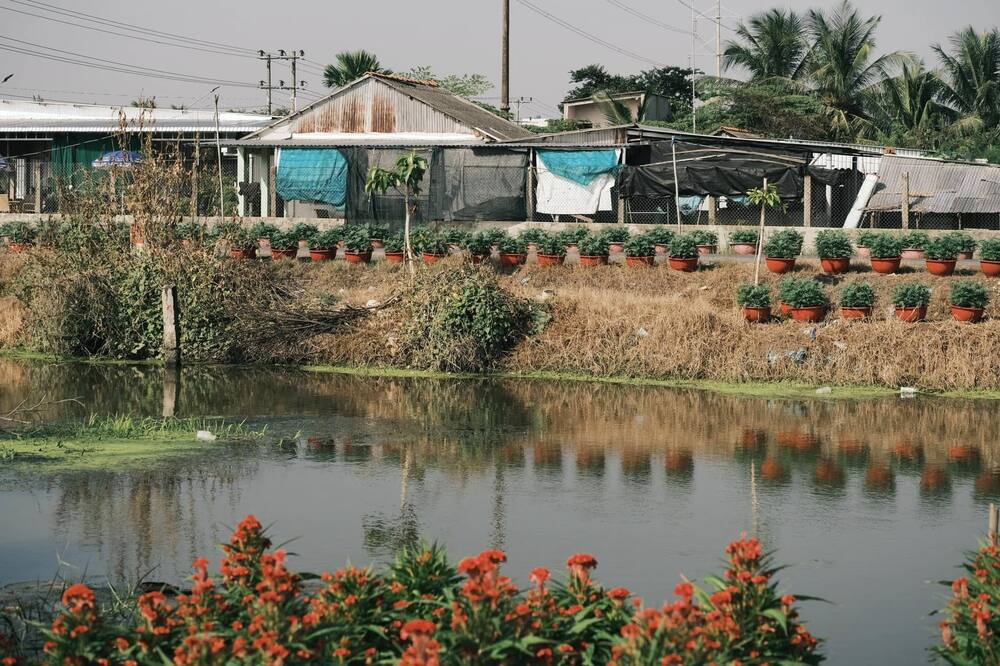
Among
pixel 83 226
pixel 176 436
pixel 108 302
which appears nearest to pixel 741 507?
pixel 176 436

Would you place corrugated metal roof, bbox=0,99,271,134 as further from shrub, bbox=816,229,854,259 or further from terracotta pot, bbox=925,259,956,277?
terracotta pot, bbox=925,259,956,277

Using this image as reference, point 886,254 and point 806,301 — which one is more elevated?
point 886,254

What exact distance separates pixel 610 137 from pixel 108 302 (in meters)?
14.4

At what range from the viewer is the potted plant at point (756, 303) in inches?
830

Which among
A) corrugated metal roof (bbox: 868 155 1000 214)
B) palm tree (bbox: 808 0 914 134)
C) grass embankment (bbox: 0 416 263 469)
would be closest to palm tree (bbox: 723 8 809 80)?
palm tree (bbox: 808 0 914 134)

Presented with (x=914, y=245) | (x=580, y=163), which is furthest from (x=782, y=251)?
(x=580, y=163)

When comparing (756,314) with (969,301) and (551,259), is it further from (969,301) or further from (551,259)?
(551,259)

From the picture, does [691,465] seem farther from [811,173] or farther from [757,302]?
[811,173]

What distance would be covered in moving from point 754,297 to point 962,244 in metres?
5.49

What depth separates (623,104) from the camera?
49438mm

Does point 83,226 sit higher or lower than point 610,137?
lower

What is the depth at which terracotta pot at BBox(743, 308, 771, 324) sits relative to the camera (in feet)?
69.2

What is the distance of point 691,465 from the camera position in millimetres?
14383

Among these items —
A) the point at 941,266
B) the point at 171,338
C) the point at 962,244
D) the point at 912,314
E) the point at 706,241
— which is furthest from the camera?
the point at 706,241
